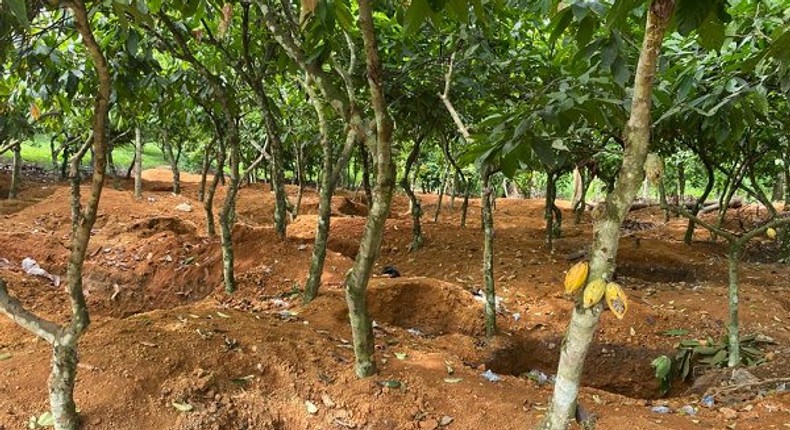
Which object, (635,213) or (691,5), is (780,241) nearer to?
(635,213)

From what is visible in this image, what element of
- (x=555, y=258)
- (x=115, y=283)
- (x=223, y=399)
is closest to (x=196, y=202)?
(x=115, y=283)

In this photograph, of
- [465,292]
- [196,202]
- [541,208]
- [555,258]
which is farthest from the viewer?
[541,208]

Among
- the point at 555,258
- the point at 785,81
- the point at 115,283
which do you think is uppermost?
the point at 785,81

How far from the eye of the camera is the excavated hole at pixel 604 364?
5.07 m

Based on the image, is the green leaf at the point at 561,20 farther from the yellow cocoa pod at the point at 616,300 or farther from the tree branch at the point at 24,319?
the tree branch at the point at 24,319

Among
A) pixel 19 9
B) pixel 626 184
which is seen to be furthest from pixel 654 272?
pixel 19 9

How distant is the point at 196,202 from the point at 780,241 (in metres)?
11.6

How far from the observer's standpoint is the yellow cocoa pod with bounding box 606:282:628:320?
183cm

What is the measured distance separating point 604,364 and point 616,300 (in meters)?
3.78

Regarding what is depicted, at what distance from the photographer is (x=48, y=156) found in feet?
79.0

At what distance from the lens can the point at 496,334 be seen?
202 inches

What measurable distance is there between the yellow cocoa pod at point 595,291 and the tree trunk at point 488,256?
2051 mm

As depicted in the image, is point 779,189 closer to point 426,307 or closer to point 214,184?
point 426,307

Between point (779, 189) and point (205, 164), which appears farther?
point (779, 189)
